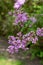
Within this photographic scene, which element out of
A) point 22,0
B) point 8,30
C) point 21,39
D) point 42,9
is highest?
point 8,30

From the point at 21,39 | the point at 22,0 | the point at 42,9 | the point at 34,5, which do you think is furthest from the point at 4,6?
the point at 21,39

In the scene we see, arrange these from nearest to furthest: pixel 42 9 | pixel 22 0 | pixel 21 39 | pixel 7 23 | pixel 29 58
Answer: pixel 21 39
pixel 22 0
pixel 42 9
pixel 29 58
pixel 7 23

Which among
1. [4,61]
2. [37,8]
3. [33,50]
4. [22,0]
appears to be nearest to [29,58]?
[33,50]

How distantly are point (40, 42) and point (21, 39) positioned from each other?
1.71m

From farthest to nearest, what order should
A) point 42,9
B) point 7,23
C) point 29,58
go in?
point 7,23 < point 29,58 < point 42,9

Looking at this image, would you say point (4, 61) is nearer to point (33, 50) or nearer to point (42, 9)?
point (33, 50)

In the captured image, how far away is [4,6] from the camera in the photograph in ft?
20.2

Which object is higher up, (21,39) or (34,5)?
(34,5)

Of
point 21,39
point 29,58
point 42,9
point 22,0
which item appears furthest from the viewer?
point 29,58

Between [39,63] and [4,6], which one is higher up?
[4,6]

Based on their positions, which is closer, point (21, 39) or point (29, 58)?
point (21, 39)

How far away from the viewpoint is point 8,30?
583 cm

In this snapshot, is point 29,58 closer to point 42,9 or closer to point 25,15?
point 42,9

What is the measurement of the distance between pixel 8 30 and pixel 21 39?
106 inches
